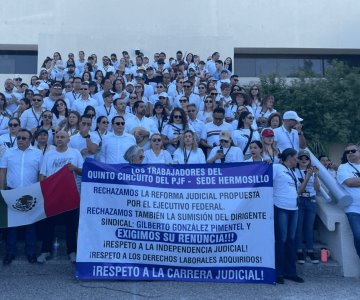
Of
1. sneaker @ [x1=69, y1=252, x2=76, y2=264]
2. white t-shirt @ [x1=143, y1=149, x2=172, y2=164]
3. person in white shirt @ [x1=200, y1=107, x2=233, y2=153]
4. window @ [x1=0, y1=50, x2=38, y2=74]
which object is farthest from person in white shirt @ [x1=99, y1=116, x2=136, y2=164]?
window @ [x1=0, y1=50, x2=38, y2=74]

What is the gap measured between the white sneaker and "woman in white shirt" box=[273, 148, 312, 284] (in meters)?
3.22

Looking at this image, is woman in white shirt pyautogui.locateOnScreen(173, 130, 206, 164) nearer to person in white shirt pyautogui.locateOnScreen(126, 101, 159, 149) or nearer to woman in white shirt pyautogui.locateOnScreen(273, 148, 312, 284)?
person in white shirt pyautogui.locateOnScreen(126, 101, 159, 149)

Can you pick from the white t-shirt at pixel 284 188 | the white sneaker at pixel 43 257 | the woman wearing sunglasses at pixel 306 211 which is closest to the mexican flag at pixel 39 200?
the white sneaker at pixel 43 257

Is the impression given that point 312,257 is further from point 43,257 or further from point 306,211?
point 43,257

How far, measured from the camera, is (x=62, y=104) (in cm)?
955

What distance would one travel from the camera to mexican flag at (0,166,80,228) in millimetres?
7145

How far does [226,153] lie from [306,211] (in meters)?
1.49

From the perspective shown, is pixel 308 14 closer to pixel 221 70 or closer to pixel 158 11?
pixel 158 11

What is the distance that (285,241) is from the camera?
6.99 m

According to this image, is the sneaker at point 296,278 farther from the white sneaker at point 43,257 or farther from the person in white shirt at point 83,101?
the person in white shirt at point 83,101

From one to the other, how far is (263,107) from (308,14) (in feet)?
46.6

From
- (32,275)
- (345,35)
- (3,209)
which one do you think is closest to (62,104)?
(3,209)

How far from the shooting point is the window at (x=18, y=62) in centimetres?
2331

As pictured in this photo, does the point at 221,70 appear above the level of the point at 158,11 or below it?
below
